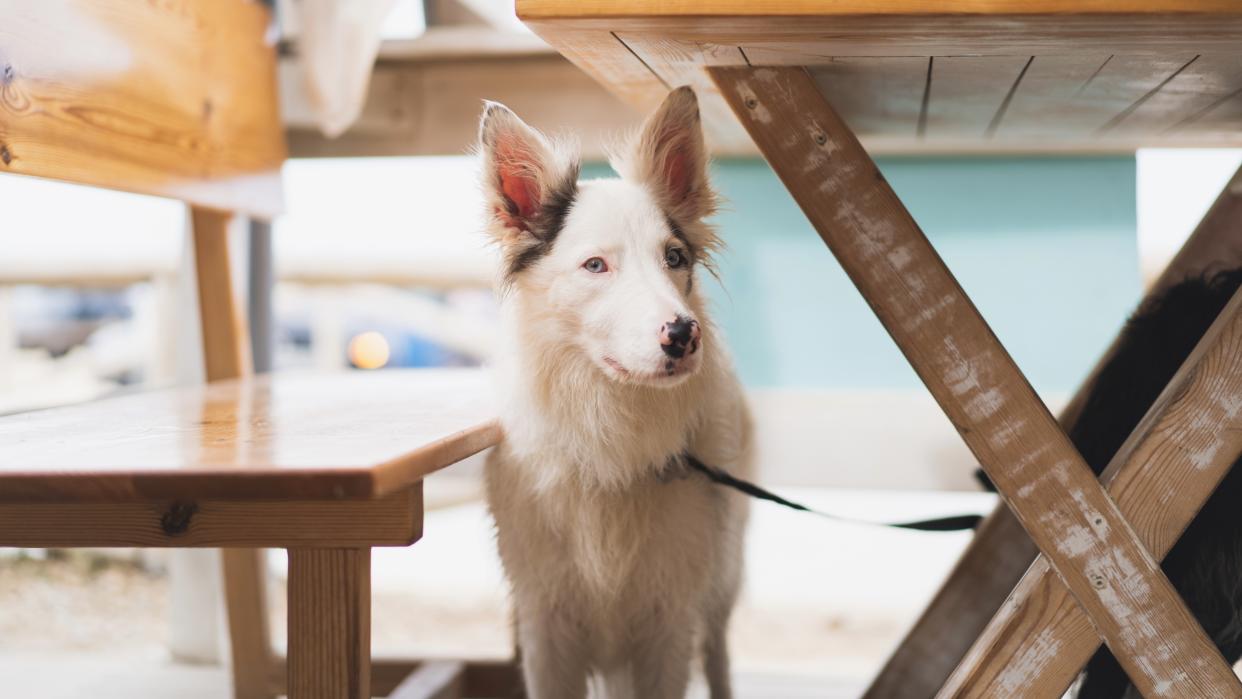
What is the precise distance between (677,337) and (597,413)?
28 centimetres

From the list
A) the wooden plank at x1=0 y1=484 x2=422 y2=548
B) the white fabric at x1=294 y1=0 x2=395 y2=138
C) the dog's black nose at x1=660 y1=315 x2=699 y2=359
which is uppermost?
the white fabric at x1=294 y1=0 x2=395 y2=138

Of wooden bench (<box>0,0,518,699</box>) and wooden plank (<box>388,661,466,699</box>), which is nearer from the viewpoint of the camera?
wooden bench (<box>0,0,518,699</box>)

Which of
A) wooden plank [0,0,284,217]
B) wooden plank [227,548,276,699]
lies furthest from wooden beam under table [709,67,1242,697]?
wooden plank [227,548,276,699]

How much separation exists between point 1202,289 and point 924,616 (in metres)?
0.81

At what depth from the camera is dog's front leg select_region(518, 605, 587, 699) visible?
1.74m

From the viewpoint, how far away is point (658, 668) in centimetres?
180

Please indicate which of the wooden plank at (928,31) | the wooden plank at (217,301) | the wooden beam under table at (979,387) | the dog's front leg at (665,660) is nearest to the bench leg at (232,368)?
the wooden plank at (217,301)

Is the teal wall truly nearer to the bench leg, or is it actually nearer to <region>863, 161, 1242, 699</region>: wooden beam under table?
<region>863, 161, 1242, 699</region>: wooden beam under table

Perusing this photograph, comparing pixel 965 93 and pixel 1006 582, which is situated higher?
pixel 965 93

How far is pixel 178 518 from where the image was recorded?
3.71 ft

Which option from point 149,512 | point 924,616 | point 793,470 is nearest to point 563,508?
point 149,512

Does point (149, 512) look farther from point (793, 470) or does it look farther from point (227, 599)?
point (793, 470)

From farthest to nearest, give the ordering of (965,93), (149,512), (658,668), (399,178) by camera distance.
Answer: (399,178), (658,668), (965,93), (149,512)

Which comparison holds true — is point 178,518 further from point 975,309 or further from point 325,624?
point 975,309
